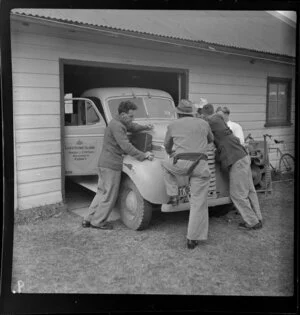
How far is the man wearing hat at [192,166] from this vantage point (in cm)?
385

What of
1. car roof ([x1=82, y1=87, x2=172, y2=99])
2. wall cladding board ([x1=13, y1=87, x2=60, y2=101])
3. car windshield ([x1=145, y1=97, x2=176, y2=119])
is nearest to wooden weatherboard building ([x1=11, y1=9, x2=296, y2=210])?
wall cladding board ([x1=13, y1=87, x2=60, y2=101])

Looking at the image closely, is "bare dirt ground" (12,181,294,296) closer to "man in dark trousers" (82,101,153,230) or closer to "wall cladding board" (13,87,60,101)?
"man in dark trousers" (82,101,153,230)

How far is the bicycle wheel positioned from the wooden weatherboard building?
0.33 ft

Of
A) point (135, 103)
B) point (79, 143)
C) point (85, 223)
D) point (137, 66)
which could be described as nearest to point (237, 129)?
point (135, 103)

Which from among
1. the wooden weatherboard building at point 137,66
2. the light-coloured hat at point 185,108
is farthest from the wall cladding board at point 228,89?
the light-coloured hat at point 185,108

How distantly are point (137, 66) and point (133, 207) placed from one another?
165cm

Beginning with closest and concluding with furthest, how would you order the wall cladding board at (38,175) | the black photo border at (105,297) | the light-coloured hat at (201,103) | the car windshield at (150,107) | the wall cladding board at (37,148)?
the black photo border at (105,297) < the wall cladding board at (37,148) < the wall cladding board at (38,175) < the light-coloured hat at (201,103) < the car windshield at (150,107)

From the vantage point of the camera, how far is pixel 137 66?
4242 mm

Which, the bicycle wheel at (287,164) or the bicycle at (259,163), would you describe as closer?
the bicycle wheel at (287,164)

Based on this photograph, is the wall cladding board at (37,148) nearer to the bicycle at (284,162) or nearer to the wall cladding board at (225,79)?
the wall cladding board at (225,79)

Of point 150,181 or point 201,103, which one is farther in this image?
point 201,103

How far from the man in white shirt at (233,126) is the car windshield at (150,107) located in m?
0.62

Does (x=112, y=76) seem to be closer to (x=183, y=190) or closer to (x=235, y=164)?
(x=183, y=190)

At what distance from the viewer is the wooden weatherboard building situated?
3.55 metres
